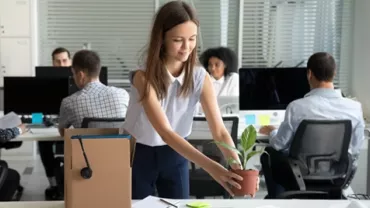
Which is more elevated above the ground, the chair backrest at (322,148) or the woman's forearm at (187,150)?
the woman's forearm at (187,150)

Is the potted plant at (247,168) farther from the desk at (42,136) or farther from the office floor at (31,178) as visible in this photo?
the office floor at (31,178)

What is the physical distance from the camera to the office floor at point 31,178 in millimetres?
4469

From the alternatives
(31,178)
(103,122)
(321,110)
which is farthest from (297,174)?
(31,178)

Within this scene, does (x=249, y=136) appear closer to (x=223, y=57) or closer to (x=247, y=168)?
(x=247, y=168)

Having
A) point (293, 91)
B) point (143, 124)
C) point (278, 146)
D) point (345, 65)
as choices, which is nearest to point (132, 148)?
point (143, 124)

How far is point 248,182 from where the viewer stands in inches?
65.4

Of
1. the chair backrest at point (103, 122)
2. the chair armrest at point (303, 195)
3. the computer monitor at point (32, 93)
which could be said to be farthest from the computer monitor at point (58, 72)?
the chair armrest at point (303, 195)

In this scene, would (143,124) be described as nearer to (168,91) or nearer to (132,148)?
(168,91)

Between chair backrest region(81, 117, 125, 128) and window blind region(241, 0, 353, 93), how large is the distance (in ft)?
12.0

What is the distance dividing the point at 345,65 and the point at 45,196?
413 centimetres

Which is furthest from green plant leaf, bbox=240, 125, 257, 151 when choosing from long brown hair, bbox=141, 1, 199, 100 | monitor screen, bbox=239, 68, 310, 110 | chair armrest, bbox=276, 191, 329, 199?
monitor screen, bbox=239, 68, 310, 110

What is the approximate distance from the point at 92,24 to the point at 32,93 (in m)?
2.44

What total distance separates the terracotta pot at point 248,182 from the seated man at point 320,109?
1593 millimetres

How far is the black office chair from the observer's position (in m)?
3.12
